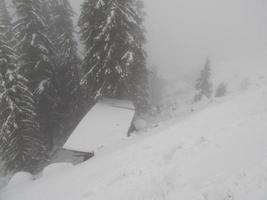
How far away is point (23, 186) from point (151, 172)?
7089mm

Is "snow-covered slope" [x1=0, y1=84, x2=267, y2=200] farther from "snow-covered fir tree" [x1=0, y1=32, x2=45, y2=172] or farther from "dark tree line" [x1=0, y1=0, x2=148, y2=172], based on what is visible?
"dark tree line" [x1=0, y1=0, x2=148, y2=172]

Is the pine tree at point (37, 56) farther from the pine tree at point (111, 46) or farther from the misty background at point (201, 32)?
the misty background at point (201, 32)

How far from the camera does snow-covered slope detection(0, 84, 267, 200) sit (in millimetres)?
5746

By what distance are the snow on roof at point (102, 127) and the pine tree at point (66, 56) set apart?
5939 millimetres

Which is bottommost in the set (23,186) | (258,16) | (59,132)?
(59,132)

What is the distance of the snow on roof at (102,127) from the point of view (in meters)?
11.9

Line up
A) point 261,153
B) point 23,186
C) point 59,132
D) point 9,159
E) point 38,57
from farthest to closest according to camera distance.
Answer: point 59,132 → point 38,57 → point 9,159 → point 23,186 → point 261,153

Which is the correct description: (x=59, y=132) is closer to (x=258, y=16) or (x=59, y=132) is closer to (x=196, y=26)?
(x=196, y=26)

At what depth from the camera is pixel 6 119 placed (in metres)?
13.7

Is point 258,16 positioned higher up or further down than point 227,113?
higher up

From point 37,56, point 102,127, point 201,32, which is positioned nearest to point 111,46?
point 102,127

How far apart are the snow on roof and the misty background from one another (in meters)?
43.2

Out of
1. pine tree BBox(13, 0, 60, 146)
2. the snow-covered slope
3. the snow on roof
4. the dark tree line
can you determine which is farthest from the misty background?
the snow-covered slope

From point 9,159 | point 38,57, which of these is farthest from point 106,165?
point 38,57
